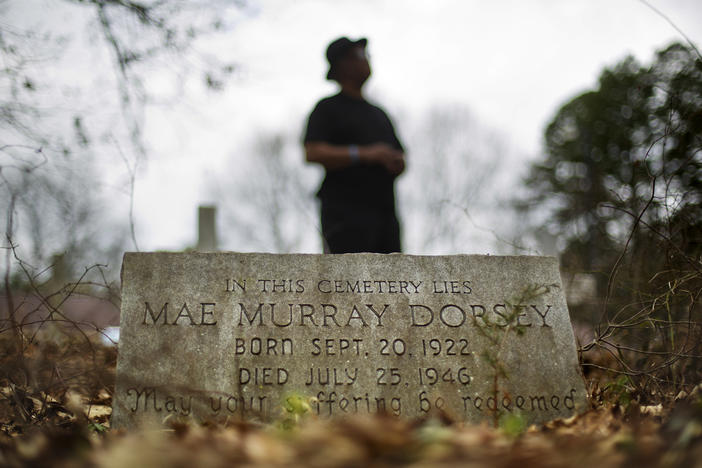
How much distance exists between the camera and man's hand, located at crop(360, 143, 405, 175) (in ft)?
12.8

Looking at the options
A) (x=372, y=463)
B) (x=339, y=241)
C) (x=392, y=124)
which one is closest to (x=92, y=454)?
(x=372, y=463)

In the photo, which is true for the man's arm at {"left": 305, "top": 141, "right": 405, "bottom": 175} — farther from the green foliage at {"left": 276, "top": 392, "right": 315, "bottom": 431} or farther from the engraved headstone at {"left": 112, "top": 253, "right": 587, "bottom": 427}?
the green foliage at {"left": 276, "top": 392, "right": 315, "bottom": 431}

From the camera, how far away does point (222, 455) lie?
1.05 meters

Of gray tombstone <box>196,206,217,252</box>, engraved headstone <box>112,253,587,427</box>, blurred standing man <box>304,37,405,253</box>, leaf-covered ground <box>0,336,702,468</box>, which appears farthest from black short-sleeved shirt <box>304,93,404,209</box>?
gray tombstone <box>196,206,217,252</box>

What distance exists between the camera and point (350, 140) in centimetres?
411

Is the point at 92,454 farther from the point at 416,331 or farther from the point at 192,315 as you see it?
the point at 416,331

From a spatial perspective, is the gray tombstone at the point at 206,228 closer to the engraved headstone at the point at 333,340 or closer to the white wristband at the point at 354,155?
the white wristband at the point at 354,155

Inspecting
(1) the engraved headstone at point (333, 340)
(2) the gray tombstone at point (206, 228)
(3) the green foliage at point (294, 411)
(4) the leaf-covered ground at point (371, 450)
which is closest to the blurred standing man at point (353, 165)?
(1) the engraved headstone at point (333, 340)

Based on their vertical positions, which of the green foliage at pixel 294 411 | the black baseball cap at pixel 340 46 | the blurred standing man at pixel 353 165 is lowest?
the green foliage at pixel 294 411

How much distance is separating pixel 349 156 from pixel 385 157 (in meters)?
0.29

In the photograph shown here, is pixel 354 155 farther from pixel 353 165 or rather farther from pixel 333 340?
pixel 333 340

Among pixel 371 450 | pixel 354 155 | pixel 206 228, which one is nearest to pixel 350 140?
pixel 354 155

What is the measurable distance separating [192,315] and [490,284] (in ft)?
5.87

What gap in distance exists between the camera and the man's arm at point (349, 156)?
388 centimetres
